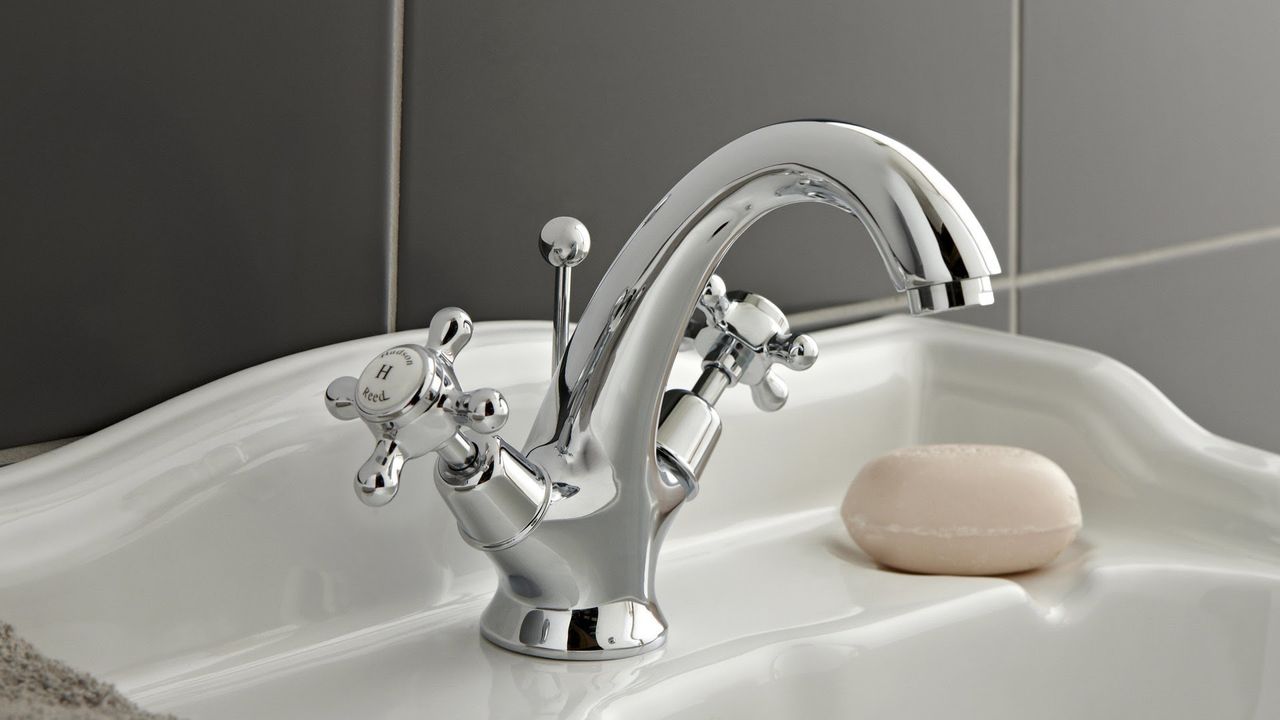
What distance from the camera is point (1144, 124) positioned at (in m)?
0.78

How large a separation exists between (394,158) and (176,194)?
82mm

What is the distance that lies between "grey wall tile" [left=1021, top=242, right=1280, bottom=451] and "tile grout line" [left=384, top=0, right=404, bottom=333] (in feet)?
1.39

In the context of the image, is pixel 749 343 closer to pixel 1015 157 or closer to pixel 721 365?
pixel 721 365

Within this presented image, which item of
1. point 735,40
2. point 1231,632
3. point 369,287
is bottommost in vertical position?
point 1231,632

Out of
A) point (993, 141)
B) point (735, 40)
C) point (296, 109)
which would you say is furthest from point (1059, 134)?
point (296, 109)

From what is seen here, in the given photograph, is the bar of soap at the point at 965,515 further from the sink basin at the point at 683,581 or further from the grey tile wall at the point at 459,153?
the grey tile wall at the point at 459,153

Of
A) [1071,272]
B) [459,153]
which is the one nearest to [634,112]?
[459,153]

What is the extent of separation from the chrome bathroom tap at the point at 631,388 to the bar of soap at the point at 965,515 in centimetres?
9

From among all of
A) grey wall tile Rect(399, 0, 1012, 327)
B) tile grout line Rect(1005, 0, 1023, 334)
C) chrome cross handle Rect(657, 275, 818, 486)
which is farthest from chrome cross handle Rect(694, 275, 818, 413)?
tile grout line Rect(1005, 0, 1023, 334)

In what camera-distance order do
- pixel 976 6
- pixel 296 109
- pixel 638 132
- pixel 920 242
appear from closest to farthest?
pixel 920 242 → pixel 296 109 → pixel 638 132 → pixel 976 6

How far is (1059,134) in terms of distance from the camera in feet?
2.35

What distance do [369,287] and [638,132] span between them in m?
0.15

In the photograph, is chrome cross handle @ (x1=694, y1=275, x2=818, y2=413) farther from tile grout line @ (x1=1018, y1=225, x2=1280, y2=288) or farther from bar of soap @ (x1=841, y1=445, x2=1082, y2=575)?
tile grout line @ (x1=1018, y1=225, x2=1280, y2=288)

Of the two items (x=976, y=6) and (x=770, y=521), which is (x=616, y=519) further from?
(x=976, y=6)
